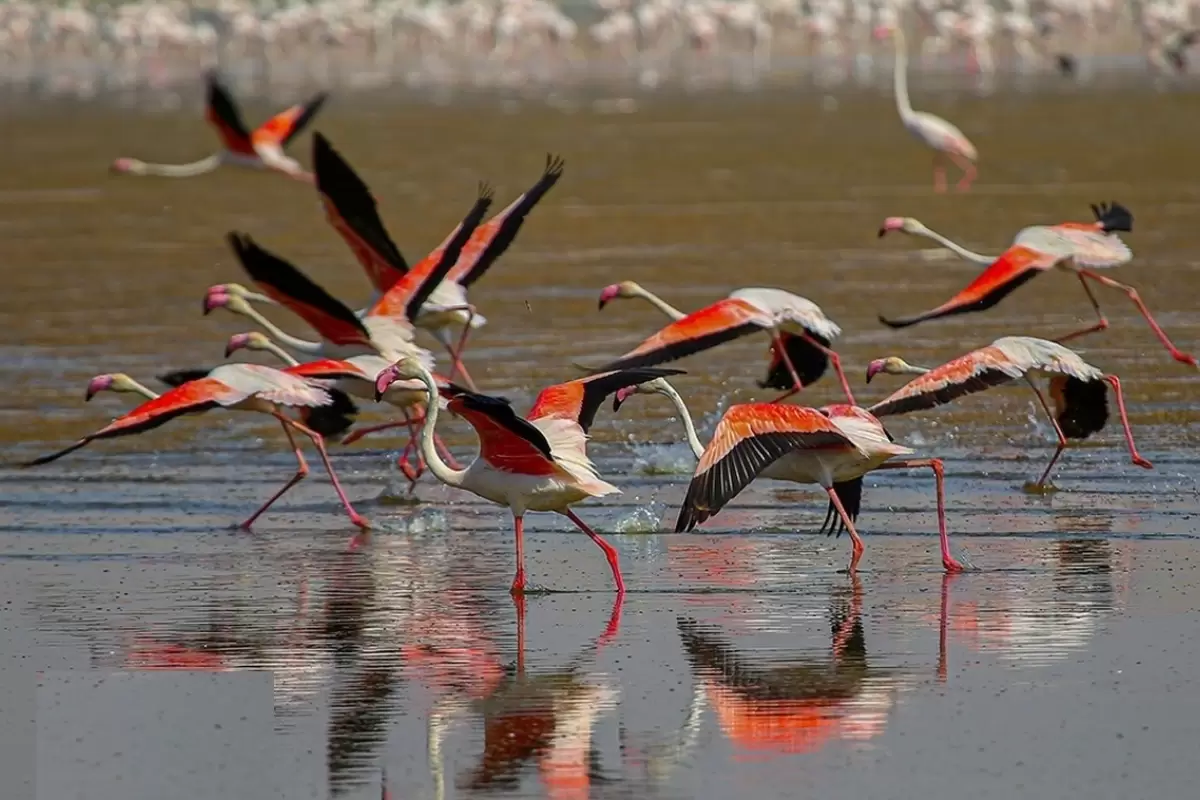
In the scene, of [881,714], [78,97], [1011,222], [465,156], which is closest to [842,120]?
[465,156]

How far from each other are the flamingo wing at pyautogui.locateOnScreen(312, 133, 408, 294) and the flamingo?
1107mm

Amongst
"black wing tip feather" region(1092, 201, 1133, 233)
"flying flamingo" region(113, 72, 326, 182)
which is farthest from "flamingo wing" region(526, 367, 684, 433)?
"flying flamingo" region(113, 72, 326, 182)

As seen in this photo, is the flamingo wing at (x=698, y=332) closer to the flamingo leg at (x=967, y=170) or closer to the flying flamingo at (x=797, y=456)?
the flying flamingo at (x=797, y=456)

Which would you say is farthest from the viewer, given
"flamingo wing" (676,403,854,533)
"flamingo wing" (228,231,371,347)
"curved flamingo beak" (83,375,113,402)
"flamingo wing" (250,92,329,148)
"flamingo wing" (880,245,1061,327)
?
"flamingo wing" (250,92,329,148)

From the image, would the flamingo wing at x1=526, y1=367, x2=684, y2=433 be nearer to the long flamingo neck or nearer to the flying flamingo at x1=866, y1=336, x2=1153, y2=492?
the long flamingo neck

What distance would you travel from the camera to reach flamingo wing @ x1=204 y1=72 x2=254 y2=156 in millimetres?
18875

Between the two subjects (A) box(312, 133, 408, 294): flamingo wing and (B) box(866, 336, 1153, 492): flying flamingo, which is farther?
(A) box(312, 133, 408, 294): flamingo wing

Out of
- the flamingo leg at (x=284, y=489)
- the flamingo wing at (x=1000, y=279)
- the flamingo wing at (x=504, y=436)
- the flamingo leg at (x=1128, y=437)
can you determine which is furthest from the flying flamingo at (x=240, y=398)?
the flamingo leg at (x=1128, y=437)

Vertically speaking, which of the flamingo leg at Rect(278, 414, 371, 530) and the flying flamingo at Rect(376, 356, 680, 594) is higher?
the flying flamingo at Rect(376, 356, 680, 594)

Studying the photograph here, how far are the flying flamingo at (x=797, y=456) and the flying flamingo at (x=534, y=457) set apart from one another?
299 mm

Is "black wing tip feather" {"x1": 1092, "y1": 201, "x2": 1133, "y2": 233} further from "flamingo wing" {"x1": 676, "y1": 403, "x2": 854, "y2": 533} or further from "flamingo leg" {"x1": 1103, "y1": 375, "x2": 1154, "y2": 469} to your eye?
"flamingo wing" {"x1": 676, "y1": 403, "x2": 854, "y2": 533}

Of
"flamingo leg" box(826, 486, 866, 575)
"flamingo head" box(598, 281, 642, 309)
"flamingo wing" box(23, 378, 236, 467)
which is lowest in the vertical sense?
"flamingo leg" box(826, 486, 866, 575)

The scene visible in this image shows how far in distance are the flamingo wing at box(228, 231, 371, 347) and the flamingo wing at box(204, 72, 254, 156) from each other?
8722 mm

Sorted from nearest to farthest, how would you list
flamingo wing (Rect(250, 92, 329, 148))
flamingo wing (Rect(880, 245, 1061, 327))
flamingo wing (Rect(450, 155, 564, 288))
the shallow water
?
the shallow water
flamingo wing (Rect(880, 245, 1061, 327))
flamingo wing (Rect(450, 155, 564, 288))
flamingo wing (Rect(250, 92, 329, 148))
